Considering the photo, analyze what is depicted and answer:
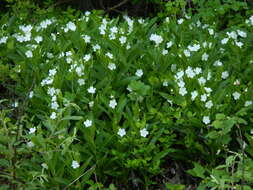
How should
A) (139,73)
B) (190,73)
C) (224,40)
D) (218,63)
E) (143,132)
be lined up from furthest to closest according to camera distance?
(224,40)
(218,63)
(139,73)
(190,73)
(143,132)

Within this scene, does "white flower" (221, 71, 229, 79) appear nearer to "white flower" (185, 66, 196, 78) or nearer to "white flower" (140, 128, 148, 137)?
"white flower" (185, 66, 196, 78)

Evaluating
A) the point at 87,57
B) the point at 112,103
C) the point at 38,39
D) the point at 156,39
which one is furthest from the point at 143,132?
the point at 38,39

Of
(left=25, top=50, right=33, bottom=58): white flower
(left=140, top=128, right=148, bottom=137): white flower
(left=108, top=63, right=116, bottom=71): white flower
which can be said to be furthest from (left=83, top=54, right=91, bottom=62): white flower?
(left=140, top=128, right=148, bottom=137): white flower

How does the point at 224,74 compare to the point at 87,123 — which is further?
the point at 224,74

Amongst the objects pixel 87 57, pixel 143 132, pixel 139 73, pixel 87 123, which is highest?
pixel 87 57

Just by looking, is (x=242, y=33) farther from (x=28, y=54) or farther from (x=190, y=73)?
(x=28, y=54)

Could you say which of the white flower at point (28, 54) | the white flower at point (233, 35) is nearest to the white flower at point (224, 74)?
the white flower at point (233, 35)

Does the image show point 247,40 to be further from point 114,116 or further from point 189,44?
point 114,116

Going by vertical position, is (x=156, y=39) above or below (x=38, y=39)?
below

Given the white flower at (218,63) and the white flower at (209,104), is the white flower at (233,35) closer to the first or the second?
the white flower at (218,63)
